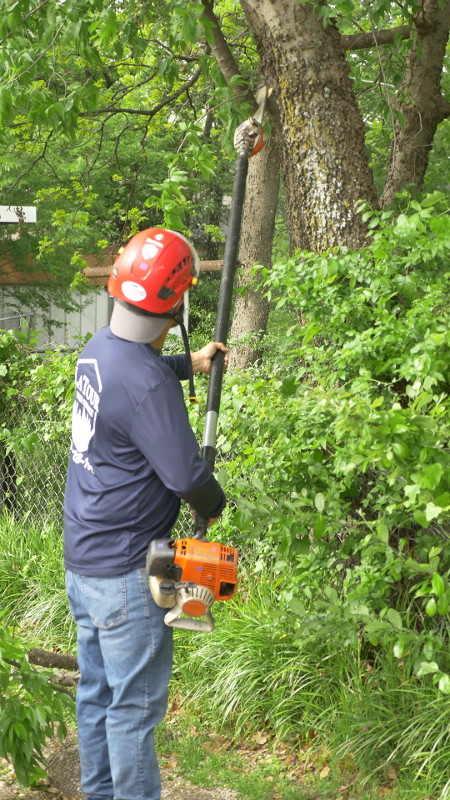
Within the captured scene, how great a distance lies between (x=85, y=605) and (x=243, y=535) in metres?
1.06

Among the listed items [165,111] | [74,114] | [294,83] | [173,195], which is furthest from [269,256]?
[294,83]

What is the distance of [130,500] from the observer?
310 centimetres

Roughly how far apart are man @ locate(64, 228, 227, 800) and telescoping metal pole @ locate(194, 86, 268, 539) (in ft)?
0.78

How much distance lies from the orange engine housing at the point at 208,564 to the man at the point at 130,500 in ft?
0.44

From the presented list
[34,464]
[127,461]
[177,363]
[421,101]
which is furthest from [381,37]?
[127,461]

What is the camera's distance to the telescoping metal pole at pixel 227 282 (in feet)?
11.4

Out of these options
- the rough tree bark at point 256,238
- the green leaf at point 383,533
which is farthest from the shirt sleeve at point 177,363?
the rough tree bark at point 256,238

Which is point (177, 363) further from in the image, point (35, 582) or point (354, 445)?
Answer: point (35, 582)

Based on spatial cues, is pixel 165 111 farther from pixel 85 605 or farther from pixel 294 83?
pixel 85 605

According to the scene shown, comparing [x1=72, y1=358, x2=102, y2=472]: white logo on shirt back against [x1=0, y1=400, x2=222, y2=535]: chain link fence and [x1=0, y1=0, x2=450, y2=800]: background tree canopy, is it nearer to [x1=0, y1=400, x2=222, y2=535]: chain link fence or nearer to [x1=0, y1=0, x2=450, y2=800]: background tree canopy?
[x1=0, y1=0, x2=450, y2=800]: background tree canopy

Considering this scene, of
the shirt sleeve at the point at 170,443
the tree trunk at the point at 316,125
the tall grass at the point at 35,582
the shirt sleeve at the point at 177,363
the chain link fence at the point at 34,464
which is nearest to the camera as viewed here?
the shirt sleeve at the point at 170,443

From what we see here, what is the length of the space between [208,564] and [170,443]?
42cm

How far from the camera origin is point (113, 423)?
120 inches

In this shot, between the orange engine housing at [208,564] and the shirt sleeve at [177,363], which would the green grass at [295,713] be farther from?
the shirt sleeve at [177,363]
